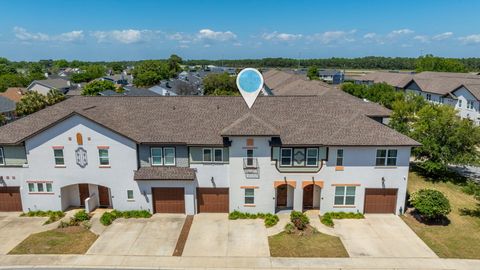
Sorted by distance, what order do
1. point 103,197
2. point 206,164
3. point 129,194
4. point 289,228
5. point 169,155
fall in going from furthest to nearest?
1. point 103,197
2. point 129,194
3. point 169,155
4. point 206,164
5. point 289,228

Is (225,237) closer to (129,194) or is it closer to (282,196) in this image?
(282,196)

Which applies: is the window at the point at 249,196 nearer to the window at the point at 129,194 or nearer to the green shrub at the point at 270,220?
the green shrub at the point at 270,220

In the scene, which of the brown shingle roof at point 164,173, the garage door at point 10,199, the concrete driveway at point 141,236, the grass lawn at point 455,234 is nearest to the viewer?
the grass lawn at point 455,234

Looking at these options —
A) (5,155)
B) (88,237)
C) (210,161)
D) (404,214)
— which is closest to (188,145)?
(210,161)

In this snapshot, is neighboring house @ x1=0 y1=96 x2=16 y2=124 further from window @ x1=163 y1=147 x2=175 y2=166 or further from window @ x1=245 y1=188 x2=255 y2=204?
window @ x1=245 y1=188 x2=255 y2=204

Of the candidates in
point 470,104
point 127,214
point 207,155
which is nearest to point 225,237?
point 207,155

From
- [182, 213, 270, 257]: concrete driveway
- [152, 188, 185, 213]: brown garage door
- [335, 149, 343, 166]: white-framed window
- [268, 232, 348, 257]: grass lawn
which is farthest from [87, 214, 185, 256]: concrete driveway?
[335, 149, 343, 166]: white-framed window

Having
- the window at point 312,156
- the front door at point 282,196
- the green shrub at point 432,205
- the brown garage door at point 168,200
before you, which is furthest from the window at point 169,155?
the green shrub at point 432,205
